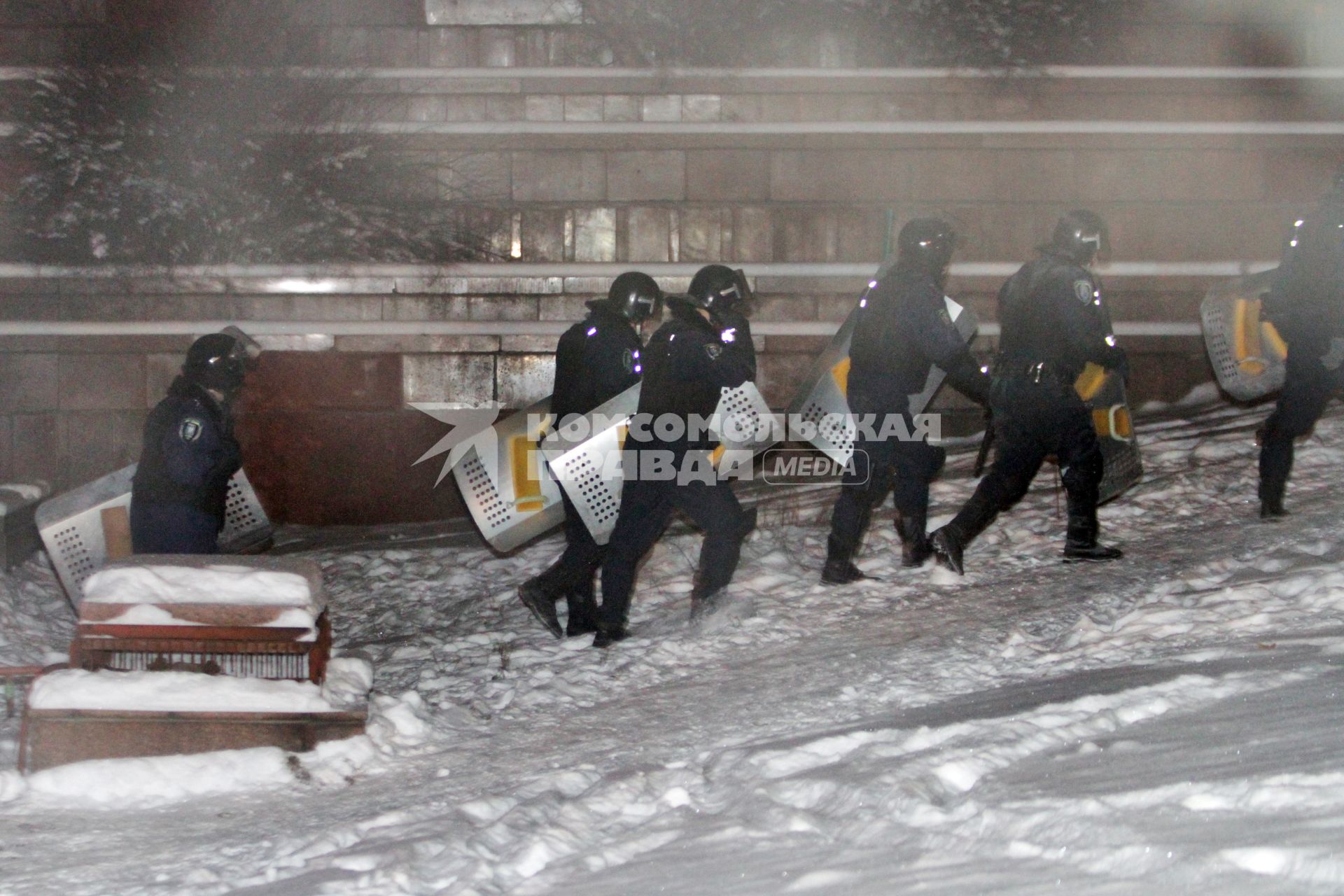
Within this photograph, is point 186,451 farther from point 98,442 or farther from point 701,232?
point 701,232

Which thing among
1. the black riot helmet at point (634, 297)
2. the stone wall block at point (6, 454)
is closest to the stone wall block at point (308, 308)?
the stone wall block at point (6, 454)

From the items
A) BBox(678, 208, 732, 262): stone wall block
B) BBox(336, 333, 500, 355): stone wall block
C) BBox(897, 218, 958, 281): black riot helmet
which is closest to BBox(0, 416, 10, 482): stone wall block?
BBox(336, 333, 500, 355): stone wall block

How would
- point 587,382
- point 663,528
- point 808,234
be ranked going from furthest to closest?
point 808,234
point 587,382
point 663,528

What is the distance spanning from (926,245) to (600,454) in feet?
6.29

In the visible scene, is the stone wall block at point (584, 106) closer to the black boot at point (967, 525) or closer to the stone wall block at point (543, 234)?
the stone wall block at point (543, 234)

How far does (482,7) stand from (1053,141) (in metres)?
4.24

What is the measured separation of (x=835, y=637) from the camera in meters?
6.19

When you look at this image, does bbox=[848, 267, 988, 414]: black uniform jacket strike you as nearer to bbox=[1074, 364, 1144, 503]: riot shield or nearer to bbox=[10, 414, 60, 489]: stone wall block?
bbox=[1074, 364, 1144, 503]: riot shield

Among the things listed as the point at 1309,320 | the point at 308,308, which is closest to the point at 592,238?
the point at 308,308

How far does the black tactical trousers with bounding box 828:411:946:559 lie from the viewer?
6609 mm

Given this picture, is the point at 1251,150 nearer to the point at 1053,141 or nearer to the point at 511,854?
the point at 1053,141

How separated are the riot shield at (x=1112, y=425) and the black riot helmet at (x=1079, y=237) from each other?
0.72 metres

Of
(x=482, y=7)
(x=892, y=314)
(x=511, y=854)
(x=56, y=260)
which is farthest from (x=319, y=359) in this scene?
(x=511, y=854)

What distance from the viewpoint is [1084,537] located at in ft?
22.5
